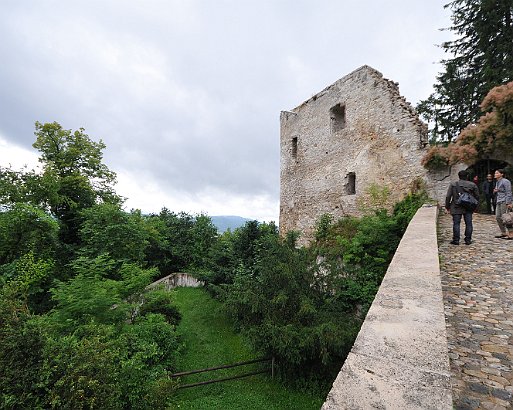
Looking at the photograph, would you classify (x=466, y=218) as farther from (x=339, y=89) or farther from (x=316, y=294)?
(x=339, y=89)

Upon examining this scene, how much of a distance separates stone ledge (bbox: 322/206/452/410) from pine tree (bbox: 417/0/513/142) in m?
12.5

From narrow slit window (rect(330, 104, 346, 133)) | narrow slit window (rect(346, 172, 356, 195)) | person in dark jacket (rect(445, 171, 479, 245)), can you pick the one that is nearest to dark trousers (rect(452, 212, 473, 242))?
person in dark jacket (rect(445, 171, 479, 245))

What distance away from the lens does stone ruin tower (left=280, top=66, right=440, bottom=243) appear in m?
9.65

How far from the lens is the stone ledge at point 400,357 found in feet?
4.00

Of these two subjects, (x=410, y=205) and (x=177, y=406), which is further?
(x=410, y=205)

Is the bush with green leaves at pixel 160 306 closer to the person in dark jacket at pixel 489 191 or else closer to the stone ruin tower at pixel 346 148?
the stone ruin tower at pixel 346 148

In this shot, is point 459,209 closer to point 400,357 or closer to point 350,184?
point 400,357

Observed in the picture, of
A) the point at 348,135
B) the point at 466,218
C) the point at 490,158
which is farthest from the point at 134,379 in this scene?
the point at 348,135

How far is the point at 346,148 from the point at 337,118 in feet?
6.87

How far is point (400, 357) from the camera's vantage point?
1.48 metres

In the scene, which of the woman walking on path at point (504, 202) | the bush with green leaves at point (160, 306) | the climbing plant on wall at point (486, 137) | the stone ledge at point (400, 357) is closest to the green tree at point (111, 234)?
the bush with green leaves at point (160, 306)

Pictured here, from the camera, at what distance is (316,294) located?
18.9 ft

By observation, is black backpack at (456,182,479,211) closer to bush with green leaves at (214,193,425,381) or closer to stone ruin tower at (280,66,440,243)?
bush with green leaves at (214,193,425,381)

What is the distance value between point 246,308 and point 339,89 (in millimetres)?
11143
